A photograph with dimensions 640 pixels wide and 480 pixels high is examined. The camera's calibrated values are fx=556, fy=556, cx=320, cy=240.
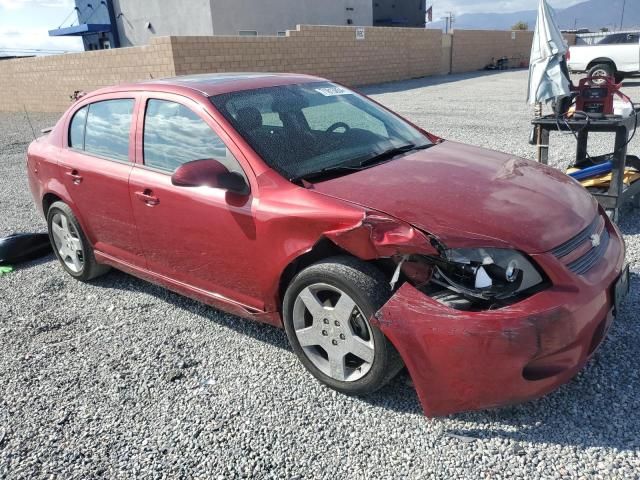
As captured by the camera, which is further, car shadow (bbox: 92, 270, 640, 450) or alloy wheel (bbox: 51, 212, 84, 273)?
alloy wheel (bbox: 51, 212, 84, 273)

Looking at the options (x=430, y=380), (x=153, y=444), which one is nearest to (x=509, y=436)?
(x=430, y=380)

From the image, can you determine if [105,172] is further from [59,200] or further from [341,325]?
[341,325]

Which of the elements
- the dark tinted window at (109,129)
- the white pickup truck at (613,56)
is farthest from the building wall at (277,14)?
the dark tinted window at (109,129)

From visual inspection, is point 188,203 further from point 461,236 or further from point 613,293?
point 613,293

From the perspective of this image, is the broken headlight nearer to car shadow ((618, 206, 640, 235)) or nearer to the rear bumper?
the rear bumper

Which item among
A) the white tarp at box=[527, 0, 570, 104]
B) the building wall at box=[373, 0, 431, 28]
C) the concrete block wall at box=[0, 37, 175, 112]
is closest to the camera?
the white tarp at box=[527, 0, 570, 104]

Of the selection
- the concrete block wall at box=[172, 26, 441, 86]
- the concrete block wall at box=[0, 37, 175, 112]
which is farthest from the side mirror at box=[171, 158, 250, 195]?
the concrete block wall at box=[172, 26, 441, 86]

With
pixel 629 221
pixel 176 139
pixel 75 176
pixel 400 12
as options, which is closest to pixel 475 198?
pixel 176 139

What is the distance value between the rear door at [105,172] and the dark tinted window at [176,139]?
0.19 metres

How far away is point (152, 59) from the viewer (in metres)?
16.9

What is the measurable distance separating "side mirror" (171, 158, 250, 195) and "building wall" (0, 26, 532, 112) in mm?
11896

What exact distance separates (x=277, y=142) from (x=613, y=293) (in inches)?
78.8

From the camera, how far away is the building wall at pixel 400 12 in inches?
1336

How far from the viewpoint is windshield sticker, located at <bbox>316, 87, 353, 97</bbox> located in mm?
4043
